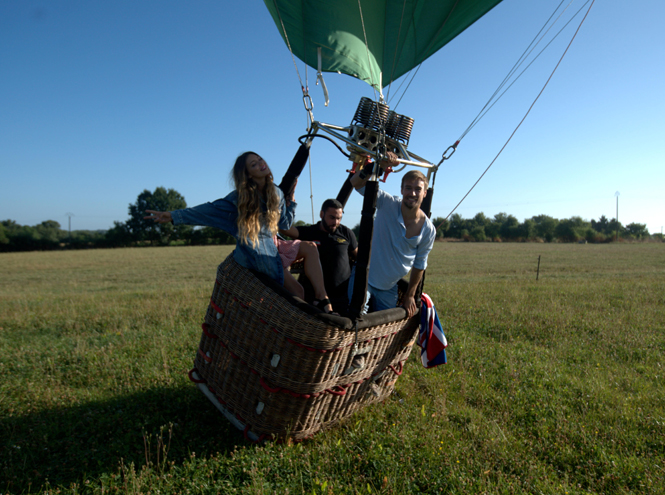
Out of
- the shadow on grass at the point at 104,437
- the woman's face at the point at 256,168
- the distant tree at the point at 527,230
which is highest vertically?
the distant tree at the point at 527,230

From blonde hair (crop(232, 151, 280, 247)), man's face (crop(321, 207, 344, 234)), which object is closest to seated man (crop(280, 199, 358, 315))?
man's face (crop(321, 207, 344, 234))

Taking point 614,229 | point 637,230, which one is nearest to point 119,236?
point 614,229

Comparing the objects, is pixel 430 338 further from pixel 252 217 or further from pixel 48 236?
pixel 48 236

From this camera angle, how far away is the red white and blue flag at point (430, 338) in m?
3.27

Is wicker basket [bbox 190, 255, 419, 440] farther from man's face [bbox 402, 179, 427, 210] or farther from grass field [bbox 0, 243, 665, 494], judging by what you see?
man's face [bbox 402, 179, 427, 210]

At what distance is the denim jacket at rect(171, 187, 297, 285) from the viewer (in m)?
2.84

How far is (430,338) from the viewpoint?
3.26m

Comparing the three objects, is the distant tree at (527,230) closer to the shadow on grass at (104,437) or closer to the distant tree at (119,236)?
the distant tree at (119,236)

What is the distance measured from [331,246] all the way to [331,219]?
0.90 feet

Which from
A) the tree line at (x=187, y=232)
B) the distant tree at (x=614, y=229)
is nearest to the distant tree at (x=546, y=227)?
the tree line at (x=187, y=232)

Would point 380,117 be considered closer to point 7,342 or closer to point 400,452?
point 400,452

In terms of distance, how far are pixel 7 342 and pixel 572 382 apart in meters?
6.76

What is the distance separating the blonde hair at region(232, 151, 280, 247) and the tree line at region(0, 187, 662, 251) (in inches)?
1535

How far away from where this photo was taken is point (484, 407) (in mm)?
3441
